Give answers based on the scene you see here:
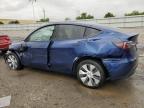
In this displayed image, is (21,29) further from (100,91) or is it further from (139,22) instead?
(100,91)

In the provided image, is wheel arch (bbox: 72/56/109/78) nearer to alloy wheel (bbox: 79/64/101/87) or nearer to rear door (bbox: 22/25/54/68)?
alloy wheel (bbox: 79/64/101/87)

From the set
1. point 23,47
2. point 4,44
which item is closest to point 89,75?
point 23,47

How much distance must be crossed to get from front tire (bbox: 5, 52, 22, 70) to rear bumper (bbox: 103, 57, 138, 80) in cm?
330

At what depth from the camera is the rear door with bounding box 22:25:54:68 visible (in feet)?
22.2

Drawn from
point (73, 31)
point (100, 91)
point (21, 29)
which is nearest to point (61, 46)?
point (73, 31)

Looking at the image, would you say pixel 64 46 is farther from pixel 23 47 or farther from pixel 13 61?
pixel 13 61

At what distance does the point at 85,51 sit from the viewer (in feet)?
19.1

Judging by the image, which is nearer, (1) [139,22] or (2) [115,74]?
(2) [115,74]

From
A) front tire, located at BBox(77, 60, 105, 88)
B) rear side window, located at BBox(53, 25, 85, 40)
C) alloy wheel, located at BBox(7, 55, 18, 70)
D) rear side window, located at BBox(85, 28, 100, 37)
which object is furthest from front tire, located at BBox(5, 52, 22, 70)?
rear side window, located at BBox(85, 28, 100, 37)

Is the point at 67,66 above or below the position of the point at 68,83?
above

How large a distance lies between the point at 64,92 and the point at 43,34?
81.7 inches

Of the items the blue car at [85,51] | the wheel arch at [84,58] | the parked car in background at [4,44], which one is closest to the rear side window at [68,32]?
the blue car at [85,51]

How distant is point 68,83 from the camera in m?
6.36

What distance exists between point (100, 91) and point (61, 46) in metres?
1.57
